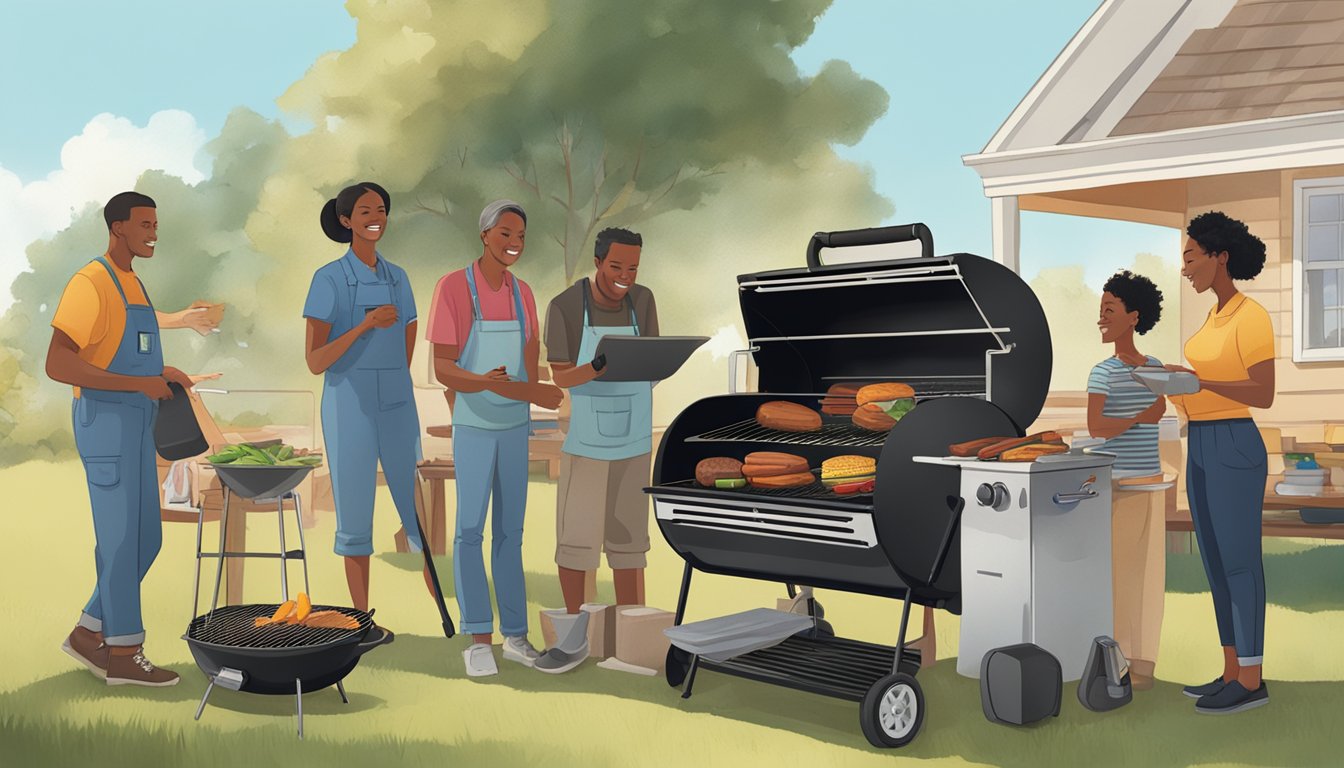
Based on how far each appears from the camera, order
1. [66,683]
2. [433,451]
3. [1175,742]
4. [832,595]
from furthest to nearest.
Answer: [433,451]
[832,595]
[66,683]
[1175,742]

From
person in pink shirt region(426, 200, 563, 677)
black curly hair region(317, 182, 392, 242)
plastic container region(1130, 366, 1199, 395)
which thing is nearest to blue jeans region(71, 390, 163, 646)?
black curly hair region(317, 182, 392, 242)

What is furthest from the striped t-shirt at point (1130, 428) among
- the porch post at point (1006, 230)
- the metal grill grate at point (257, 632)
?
the porch post at point (1006, 230)

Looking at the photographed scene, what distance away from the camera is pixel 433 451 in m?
13.8

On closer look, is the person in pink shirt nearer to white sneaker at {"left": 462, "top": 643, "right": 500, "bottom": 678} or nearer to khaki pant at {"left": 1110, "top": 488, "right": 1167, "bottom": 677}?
white sneaker at {"left": 462, "top": 643, "right": 500, "bottom": 678}

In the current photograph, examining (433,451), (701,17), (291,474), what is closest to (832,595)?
(291,474)

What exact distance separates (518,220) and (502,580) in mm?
1471

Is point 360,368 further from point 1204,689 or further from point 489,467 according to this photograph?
point 1204,689

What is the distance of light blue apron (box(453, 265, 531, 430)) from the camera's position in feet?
16.6

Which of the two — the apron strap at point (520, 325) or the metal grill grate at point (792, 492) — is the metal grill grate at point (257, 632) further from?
the metal grill grate at point (792, 492)

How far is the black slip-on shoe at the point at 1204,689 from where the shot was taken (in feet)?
15.3

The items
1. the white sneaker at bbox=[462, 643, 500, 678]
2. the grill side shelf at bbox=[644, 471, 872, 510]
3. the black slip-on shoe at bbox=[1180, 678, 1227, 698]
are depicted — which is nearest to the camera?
the grill side shelf at bbox=[644, 471, 872, 510]

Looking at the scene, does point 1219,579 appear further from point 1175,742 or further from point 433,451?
point 433,451

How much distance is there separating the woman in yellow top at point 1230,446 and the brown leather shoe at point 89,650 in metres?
4.11

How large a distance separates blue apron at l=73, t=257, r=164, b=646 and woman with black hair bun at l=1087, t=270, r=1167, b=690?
355 centimetres
